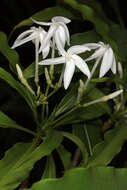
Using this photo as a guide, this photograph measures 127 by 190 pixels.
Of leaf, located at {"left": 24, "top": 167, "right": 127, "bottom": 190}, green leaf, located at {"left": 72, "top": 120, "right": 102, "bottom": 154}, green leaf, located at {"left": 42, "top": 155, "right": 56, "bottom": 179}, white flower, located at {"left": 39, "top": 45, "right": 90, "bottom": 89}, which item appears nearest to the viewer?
leaf, located at {"left": 24, "top": 167, "right": 127, "bottom": 190}

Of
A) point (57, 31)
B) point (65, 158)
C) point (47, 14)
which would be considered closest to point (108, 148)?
point (65, 158)

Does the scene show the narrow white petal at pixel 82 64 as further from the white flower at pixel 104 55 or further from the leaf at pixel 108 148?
the leaf at pixel 108 148

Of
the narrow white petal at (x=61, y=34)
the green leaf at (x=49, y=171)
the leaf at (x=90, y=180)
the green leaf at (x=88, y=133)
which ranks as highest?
the narrow white petal at (x=61, y=34)

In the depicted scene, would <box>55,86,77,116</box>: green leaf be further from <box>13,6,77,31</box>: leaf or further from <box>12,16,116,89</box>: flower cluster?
<box>13,6,77,31</box>: leaf

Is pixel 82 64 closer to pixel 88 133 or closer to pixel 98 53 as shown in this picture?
pixel 98 53

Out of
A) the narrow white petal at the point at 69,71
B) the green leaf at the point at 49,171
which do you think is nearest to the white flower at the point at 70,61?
the narrow white petal at the point at 69,71

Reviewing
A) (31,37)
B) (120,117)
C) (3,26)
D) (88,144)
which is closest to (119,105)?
(120,117)

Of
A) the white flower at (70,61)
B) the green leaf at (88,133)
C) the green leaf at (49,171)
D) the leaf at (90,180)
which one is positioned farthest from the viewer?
the green leaf at (88,133)

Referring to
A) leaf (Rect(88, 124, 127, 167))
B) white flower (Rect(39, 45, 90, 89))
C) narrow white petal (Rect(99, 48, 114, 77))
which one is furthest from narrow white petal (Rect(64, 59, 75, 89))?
leaf (Rect(88, 124, 127, 167))
